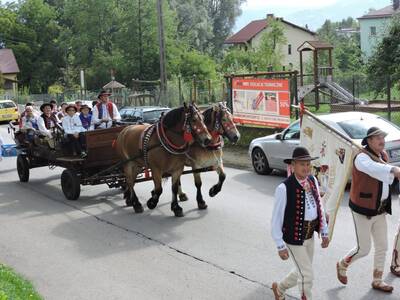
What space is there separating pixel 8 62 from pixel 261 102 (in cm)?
6174

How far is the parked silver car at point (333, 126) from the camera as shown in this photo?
12.6 meters

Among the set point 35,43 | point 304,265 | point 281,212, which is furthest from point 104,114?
point 35,43

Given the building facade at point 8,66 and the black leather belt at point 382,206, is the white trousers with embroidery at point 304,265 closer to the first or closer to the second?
the black leather belt at point 382,206

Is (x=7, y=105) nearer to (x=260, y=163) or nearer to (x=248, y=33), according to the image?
(x=260, y=163)

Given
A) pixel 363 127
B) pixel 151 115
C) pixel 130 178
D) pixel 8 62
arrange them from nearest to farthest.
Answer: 1. pixel 130 178
2. pixel 363 127
3. pixel 151 115
4. pixel 8 62

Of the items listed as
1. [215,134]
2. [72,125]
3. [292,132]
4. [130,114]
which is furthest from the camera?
[130,114]

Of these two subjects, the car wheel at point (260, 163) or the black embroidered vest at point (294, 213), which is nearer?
the black embroidered vest at point (294, 213)

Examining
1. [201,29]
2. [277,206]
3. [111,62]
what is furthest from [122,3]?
[277,206]

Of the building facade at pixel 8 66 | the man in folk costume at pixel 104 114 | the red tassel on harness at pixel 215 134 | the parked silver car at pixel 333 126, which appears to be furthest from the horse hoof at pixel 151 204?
the building facade at pixel 8 66

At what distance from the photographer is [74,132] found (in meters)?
13.7

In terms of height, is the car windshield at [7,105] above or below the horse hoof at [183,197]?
above

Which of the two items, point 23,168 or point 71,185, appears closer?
point 71,185

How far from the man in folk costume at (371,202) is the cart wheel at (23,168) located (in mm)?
10945

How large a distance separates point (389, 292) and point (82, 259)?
4332 mm
